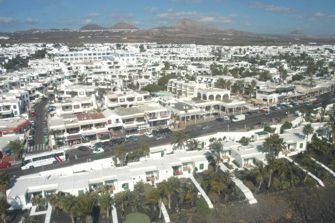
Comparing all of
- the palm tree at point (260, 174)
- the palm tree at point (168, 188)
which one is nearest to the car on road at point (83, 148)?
the palm tree at point (168, 188)

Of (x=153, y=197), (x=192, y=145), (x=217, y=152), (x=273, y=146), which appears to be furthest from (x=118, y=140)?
(x=273, y=146)

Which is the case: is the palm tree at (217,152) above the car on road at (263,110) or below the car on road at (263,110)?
above

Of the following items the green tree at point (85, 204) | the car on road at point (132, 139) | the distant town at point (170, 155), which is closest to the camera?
the green tree at point (85, 204)

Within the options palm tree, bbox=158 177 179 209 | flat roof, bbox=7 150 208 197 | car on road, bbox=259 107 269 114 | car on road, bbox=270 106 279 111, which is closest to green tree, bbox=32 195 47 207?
flat roof, bbox=7 150 208 197

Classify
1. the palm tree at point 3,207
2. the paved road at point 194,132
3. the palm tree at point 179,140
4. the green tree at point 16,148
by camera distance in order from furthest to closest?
1. the green tree at point 16,148
2. the palm tree at point 179,140
3. the paved road at point 194,132
4. the palm tree at point 3,207

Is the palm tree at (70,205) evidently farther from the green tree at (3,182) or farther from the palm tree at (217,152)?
the palm tree at (217,152)

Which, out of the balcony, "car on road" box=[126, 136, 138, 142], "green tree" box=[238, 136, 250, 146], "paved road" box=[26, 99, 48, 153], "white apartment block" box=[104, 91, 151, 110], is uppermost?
"white apartment block" box=[104, 91, 151, 110]

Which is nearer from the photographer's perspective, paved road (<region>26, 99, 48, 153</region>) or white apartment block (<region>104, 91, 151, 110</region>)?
paved road (<region>26, 99, 48, 153</region>)

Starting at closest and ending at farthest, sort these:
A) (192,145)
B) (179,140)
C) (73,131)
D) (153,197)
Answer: (153,197) < (179,140) < (192,145) < (73,131)

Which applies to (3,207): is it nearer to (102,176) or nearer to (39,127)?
(102,176)

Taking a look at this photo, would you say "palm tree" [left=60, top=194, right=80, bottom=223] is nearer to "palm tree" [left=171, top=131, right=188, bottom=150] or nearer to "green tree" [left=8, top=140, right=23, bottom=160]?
"palm tree" [left=171, top=131, right=188, bottom=150]
